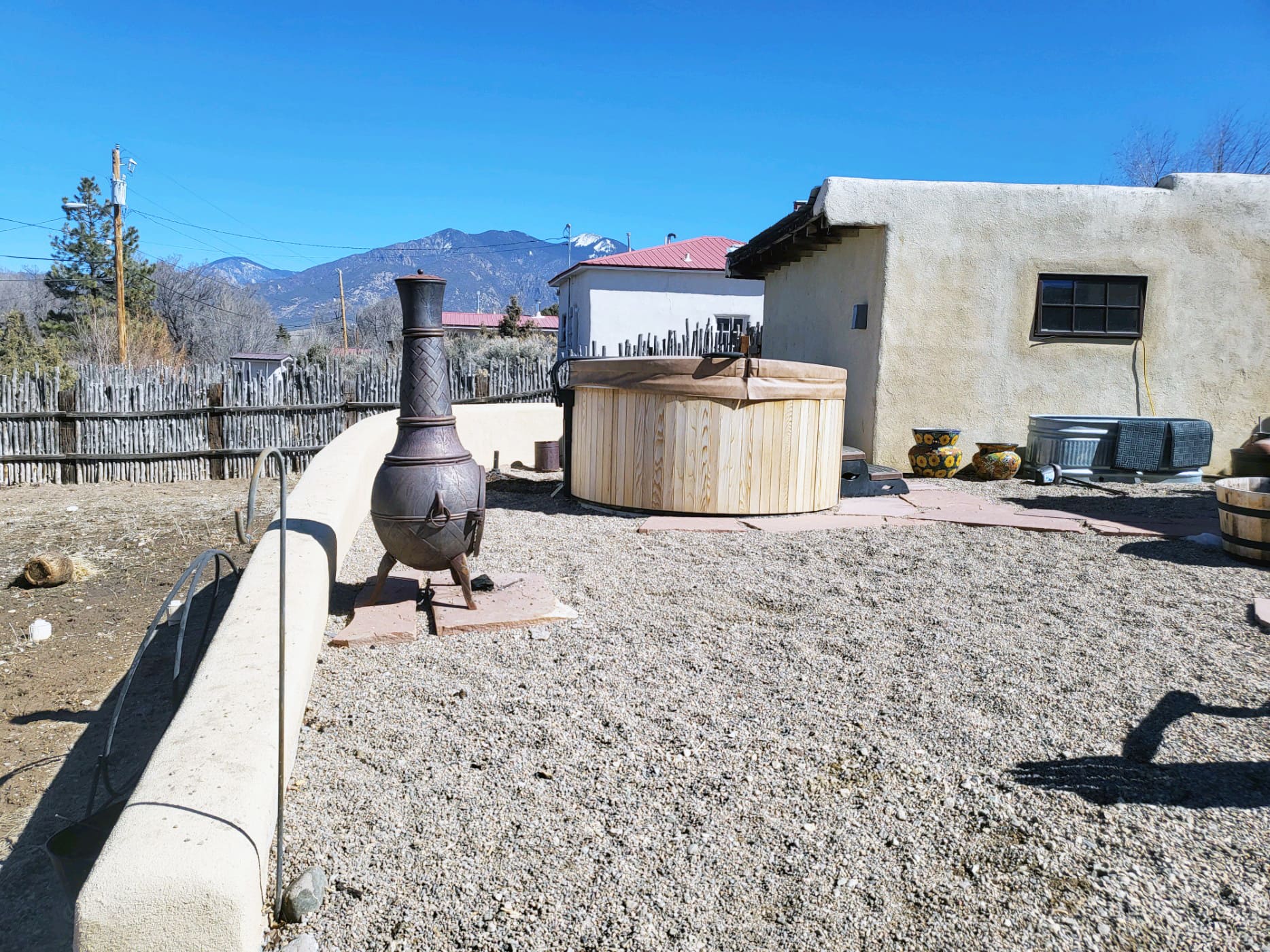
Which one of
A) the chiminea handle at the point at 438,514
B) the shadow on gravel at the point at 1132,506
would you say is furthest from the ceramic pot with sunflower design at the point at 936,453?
the chiminea handle at the point at 438,514

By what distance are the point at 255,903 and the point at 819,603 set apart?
3181 millimetres

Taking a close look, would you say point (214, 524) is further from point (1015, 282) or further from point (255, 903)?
point (1015, 282)

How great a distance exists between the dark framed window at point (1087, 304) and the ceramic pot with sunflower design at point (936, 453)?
1747mm

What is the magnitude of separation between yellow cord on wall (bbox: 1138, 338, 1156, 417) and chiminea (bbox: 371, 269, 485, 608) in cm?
861

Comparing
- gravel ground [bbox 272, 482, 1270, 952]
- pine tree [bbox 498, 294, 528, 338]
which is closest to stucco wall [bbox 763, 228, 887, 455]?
gravel ground [bbox 272, 482, 1270, 952]

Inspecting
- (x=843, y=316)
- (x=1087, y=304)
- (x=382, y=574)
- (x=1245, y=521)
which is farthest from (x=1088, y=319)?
(x=382, y=574)

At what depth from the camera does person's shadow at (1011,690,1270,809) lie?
2.54 m

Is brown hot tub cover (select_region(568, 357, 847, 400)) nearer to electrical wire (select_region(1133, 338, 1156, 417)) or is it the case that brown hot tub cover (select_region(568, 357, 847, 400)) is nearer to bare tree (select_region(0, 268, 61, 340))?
electrical wire (select_region(1133, 338, 1156, 417))

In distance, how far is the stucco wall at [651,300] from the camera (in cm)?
2817

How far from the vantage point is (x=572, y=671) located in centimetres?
349

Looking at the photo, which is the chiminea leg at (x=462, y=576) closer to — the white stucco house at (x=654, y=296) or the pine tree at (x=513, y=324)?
the white stucco house at (x=654, y=296)

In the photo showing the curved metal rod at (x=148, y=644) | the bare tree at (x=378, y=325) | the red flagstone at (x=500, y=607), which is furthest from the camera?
the bare tree at (x=378, y=325)

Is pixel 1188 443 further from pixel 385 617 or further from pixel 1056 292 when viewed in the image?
pixel 385 617

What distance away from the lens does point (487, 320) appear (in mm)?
58656
